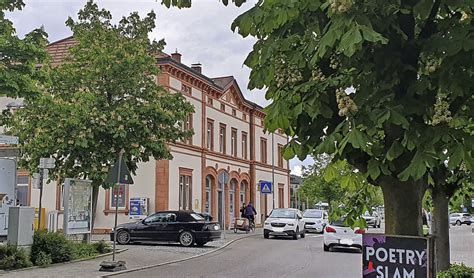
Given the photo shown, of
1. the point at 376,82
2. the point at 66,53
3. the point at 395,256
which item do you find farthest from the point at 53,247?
the point at 66,53

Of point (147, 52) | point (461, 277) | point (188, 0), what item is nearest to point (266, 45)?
point (188, 0)

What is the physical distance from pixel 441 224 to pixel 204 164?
27804 mm

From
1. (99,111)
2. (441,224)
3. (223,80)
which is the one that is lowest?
(441,224)

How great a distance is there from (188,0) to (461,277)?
6779 mm

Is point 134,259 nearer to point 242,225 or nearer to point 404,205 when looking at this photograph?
point 404,205

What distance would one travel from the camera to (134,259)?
686 inches

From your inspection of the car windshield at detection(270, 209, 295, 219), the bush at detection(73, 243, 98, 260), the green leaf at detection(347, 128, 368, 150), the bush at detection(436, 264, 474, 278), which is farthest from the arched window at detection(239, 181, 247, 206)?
the green leaf at detection(347, 128, 368, 150)

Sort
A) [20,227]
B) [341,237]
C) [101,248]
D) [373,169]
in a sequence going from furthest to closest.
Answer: [341,237] < [101,248] < [20,227] < [373,169]

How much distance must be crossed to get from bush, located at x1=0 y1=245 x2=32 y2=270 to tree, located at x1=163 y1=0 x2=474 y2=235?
1133 centimetres

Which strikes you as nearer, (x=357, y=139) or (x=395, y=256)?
(x=357, y=139)

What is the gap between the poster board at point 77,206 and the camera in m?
17.2

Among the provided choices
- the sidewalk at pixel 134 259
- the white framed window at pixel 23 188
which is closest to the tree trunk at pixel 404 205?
the sidewalk at pixel 134 259

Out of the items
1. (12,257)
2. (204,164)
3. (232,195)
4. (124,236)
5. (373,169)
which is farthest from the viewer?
(232,195)

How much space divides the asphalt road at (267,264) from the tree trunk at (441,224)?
17.9 feet
